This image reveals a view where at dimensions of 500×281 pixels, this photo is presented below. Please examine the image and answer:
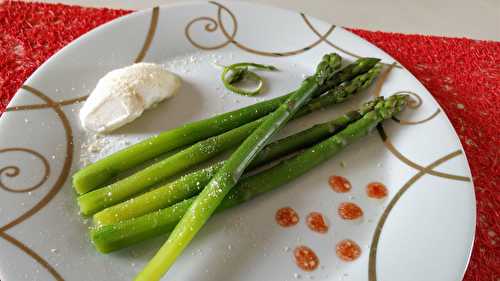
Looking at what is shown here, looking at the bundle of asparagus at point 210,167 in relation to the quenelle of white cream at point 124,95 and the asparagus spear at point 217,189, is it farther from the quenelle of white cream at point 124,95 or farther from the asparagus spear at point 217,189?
the quenelle of white cream at point 124,95

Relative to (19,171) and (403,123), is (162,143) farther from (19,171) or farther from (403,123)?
(403,123)

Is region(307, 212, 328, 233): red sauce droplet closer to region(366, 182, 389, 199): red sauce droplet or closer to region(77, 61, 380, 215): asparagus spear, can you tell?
region(366, 182, 389, 199): red sauce droplet

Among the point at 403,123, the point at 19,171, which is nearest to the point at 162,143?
the point at 19,171

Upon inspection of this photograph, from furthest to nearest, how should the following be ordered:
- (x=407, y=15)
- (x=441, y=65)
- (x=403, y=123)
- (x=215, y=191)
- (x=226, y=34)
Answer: (x=407, y=15), (x=441, y=65), (x=226, y=34), (x=403, y=123), (x=215, y=191)

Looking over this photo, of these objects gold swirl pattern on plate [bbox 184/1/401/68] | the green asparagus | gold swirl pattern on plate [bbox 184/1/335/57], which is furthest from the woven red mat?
the green asparagus

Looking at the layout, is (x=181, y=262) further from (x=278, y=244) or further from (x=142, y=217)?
(x=278, y=244)

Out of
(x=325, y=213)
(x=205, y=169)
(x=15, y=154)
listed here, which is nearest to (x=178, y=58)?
(x=205, y=169)
